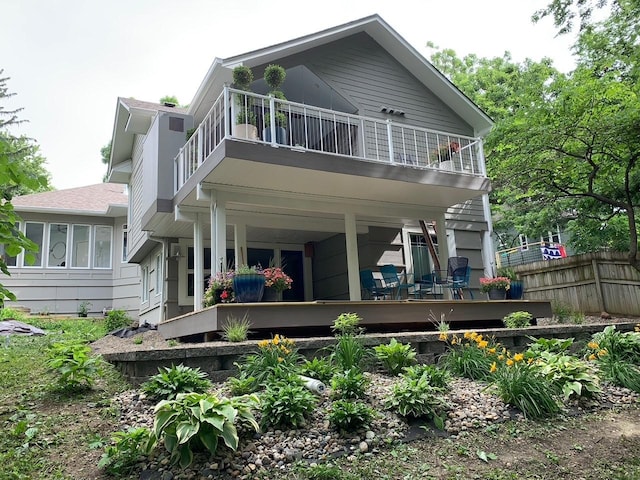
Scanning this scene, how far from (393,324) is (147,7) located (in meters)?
6.92

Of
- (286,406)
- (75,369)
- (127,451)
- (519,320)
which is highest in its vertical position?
(519,320)

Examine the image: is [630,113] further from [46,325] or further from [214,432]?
[46,325]

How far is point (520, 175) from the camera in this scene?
11461 millimetres

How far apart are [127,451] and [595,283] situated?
10904 mm

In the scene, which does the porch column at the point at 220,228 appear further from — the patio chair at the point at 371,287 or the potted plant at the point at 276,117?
the patio chair at the point at 371,287

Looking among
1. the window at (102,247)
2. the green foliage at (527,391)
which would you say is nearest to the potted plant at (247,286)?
the green foliage at (527,391)

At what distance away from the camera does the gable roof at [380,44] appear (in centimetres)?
890

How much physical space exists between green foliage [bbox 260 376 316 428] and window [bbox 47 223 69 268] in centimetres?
1667

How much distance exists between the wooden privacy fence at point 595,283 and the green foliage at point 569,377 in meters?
7.21

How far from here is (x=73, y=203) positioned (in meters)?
18.1

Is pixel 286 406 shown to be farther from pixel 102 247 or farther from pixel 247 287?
pixel 102 247

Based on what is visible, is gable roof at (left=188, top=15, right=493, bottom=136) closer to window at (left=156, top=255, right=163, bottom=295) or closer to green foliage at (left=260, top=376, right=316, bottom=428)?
window at (left=156, top=255, right=163, bottom=295)

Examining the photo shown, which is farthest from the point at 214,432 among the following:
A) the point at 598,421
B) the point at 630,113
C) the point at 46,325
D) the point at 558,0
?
the point at 46,325

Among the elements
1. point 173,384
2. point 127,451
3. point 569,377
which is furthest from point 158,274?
point 569,377
